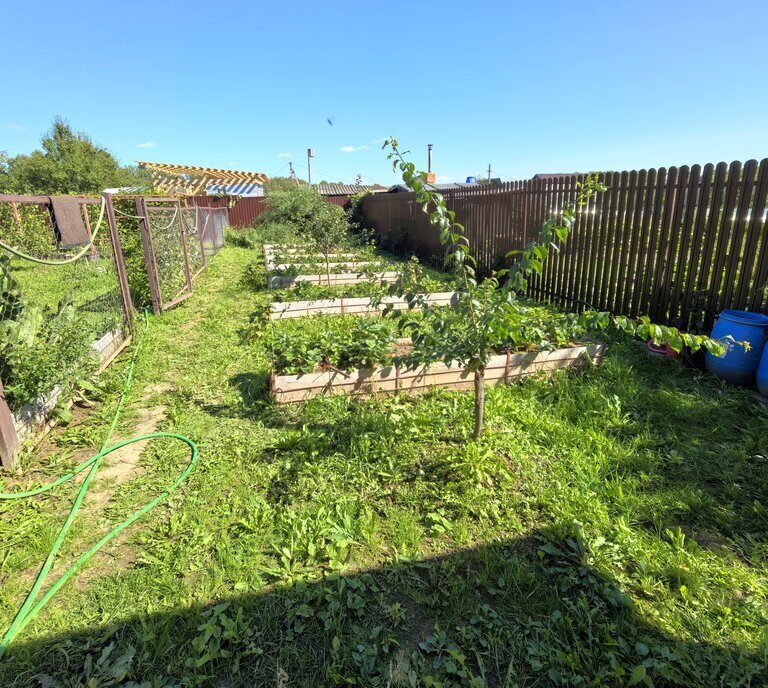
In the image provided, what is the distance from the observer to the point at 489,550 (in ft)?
6.93

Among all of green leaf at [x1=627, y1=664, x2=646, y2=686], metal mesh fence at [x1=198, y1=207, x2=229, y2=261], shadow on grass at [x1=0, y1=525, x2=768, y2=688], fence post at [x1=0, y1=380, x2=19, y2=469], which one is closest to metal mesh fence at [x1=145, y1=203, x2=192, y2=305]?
metal mesh fence at [x1=198, y1=207, x2=229, y2=261]

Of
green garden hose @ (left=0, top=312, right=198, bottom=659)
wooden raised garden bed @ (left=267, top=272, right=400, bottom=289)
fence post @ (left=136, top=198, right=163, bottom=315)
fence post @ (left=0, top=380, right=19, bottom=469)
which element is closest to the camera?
green garden hose @ (left=0, top=312, right=198, bottom=659)

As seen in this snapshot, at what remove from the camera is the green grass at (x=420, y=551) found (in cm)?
162

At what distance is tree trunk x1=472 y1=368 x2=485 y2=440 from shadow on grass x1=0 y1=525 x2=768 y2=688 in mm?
1010

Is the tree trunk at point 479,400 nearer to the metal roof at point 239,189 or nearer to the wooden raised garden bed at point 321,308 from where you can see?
the wooden raised garden bed at point 321,308

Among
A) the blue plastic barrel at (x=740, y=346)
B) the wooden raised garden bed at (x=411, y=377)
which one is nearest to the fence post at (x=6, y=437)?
the wooden raised garden bed at (x=411, y=377)

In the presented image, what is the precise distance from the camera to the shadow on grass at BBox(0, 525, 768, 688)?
156 cm

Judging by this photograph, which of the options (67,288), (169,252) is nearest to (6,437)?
(67,288)

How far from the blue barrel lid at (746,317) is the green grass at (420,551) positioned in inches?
27.1

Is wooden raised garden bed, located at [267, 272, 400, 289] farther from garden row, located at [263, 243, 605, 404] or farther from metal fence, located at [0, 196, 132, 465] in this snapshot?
garden row, located at [263, 243, 605, 404]

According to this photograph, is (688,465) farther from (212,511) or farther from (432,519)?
(212,511)

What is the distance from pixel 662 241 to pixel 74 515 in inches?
229

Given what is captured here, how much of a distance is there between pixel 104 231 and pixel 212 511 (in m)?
5.24

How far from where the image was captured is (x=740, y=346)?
12.0 feet
